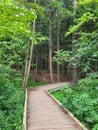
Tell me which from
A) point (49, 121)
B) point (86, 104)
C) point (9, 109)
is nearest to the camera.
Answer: point (49, 121)

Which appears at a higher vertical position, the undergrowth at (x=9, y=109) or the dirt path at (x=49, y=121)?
the undergrowth at (x=9, y=109)

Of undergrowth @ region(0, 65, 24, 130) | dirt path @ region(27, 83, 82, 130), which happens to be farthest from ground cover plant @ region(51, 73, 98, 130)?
undergrowth @ region(0, 65, 24, 130)

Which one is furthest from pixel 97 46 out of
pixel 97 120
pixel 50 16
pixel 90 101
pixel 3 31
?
pixel 50 16

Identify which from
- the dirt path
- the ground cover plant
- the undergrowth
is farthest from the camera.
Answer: the ground cover plant

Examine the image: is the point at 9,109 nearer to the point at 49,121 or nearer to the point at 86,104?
the point at 49,121

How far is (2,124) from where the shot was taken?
6973mm

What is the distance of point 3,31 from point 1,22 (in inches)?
10.3

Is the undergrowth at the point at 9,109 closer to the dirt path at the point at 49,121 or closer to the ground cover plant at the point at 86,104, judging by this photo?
the dirt path at the point at 49,121

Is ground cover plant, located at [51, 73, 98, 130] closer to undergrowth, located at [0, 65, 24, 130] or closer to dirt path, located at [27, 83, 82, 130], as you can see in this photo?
dirt path, located at [27, 83, 82, 130]

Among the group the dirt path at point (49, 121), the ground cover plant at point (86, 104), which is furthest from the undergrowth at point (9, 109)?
the ground cover plant at point (86, 104)

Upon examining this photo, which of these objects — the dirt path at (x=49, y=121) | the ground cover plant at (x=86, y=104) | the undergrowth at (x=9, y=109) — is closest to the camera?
the undergrowth at (x=9, y=109)

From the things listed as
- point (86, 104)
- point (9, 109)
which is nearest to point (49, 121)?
point (9, 109)

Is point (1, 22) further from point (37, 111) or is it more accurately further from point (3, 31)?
point (37, 111)

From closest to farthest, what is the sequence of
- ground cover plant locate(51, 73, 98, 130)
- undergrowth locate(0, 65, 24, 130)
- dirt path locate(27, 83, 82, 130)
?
undergrowth locate(0, 65, 24, 130) < dirt path locate(27, 83, 82, 130) < ground cover plant locate(51, 73, 98, 130)
